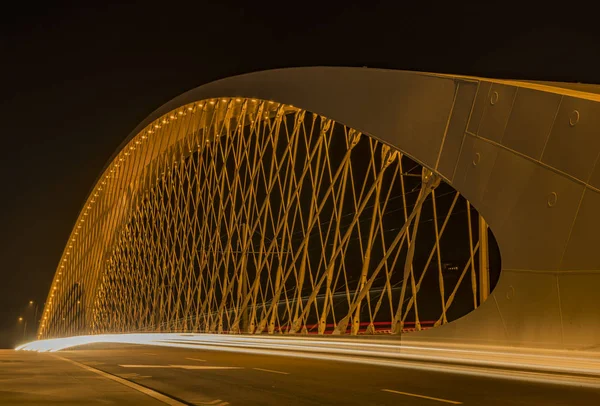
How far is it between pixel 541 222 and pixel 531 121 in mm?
1986

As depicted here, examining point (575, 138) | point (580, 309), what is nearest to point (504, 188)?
point (575, 138)

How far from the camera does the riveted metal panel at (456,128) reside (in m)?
17.9

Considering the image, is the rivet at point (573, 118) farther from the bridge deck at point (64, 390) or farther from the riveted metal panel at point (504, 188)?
the bridge deck at point (64, 390)

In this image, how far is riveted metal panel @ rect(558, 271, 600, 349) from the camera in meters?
13.4

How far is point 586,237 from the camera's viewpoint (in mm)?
13945

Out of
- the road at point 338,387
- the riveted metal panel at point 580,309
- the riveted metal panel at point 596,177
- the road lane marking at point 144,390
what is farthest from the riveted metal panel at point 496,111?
the road lane marking at point 144,390

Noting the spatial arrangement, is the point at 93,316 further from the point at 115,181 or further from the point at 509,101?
the point at 509,101

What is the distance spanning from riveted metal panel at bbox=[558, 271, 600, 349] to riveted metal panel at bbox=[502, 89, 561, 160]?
266 centimetres

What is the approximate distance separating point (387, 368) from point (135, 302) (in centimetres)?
4072

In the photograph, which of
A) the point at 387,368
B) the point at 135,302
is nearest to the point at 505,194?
the point at 387,368

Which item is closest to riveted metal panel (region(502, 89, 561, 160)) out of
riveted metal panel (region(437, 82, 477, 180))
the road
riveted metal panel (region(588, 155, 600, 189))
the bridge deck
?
riveted metal panel (region(588, 155, 600, 189))

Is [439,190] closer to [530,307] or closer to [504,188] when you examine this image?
[504,188]

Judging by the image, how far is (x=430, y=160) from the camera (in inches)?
751

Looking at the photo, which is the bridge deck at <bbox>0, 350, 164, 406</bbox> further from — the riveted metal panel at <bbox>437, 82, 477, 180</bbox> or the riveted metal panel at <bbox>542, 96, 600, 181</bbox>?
the riveted metal panel at <bbox>437, 82, 477, 180</bbox>
